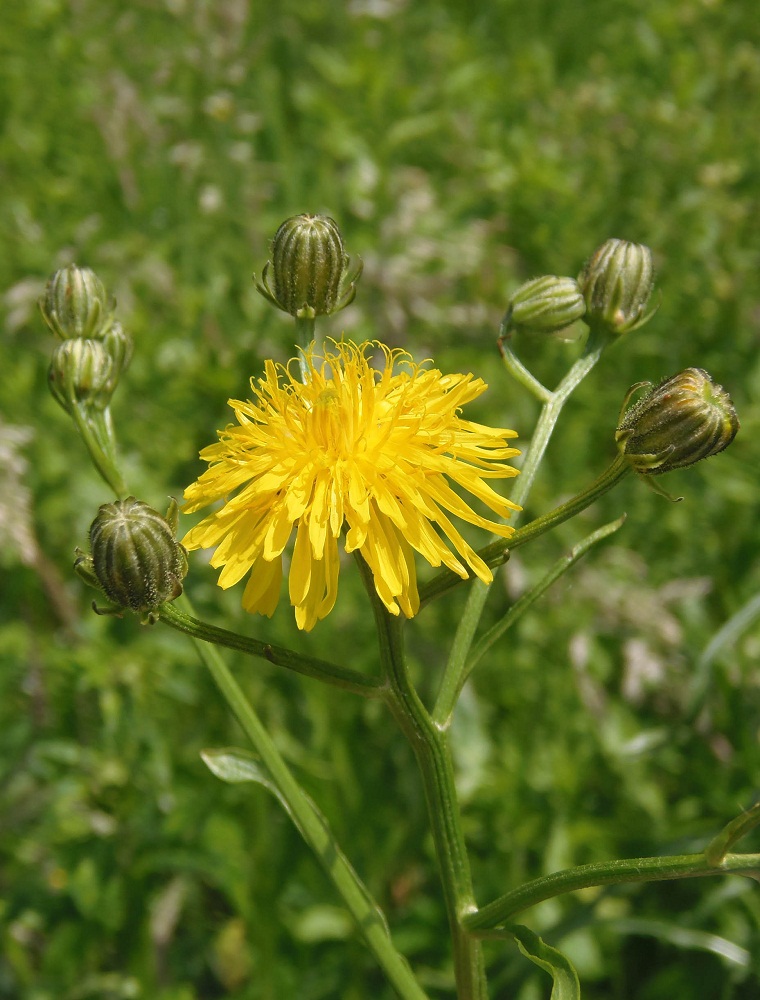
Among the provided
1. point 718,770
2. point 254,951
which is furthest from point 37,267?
point 718,770

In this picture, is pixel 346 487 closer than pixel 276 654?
No

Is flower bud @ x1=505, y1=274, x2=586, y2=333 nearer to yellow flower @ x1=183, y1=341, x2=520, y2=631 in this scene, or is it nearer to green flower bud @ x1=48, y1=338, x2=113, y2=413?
yellow flower @ x1=183, y1=341, x2=520, y2=631

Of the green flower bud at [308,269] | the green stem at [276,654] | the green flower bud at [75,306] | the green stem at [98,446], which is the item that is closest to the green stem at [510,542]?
the green stem at [276,654]

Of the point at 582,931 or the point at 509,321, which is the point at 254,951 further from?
the point at 509,321

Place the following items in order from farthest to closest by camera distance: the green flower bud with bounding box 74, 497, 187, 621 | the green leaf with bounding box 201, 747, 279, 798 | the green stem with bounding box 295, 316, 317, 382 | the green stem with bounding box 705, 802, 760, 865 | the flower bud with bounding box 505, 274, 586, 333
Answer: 1. the flower bud with bounding box 505, 274, 586, 333
2. the green stem with bounding box 295, 316, 317, 382
3. the green leaf with bounding box 201, 747, 279, 798
4. the green flower bud with bounding box 74, 497, 187, 621
5. the green stem with bounding box 705, 802, 760, 865

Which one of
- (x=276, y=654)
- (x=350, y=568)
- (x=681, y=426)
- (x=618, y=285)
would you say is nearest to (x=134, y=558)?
(x=276, y=654)

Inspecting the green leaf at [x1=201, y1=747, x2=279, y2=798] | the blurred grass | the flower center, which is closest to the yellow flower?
the flower center

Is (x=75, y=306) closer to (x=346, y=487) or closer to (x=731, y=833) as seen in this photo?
(x=346, y=487)

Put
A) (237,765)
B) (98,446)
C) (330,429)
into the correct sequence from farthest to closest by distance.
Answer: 1. (98,446)
2. (237,765)
3. (330,429)
